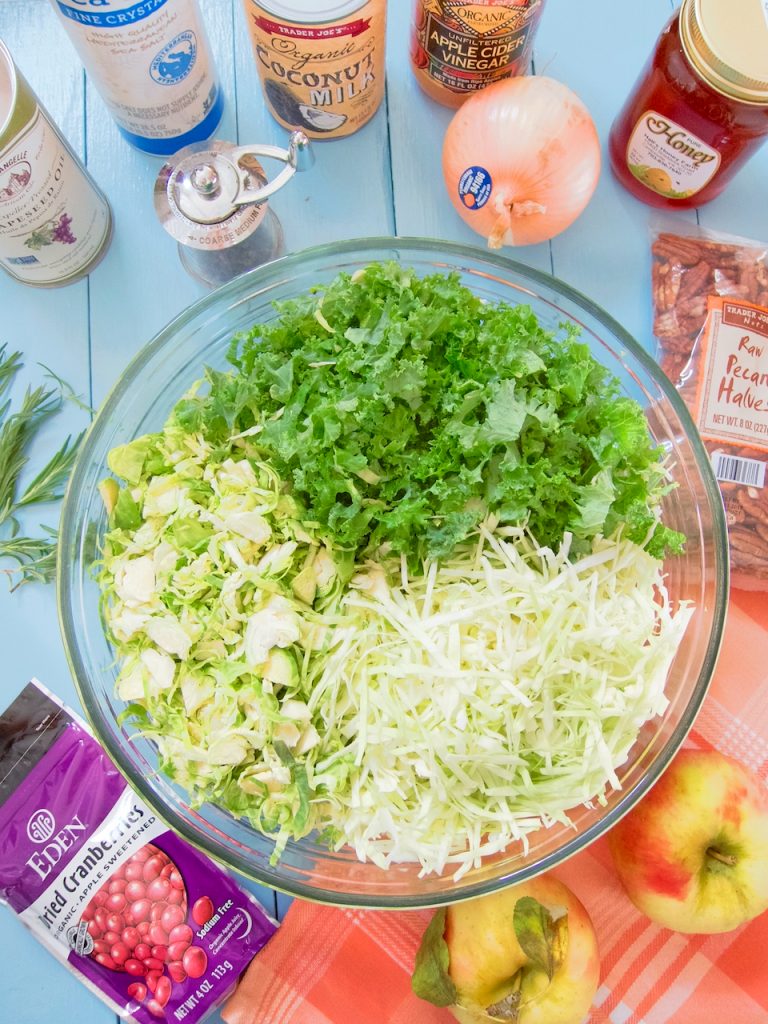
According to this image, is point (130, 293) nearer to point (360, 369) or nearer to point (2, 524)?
point (2, 524)

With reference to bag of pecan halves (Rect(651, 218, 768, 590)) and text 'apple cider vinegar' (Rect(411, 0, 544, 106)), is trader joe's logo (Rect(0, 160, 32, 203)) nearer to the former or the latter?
text 'apple cider vinegar' (Rect(411, 0, 544, 106))

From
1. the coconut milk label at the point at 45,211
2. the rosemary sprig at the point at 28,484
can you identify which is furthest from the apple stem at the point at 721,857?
the coconut milk label at the point at 45,211

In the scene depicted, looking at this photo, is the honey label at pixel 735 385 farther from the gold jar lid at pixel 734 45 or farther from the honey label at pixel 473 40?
the honey label at pixel 473 40

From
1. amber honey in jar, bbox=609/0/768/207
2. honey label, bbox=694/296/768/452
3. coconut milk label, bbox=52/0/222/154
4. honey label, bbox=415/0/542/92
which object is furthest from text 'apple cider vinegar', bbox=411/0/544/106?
honey label, bbox=694/296/768/452

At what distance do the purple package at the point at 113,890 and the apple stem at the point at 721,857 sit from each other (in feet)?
1.93

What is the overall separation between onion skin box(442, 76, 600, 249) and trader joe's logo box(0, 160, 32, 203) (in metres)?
0.53

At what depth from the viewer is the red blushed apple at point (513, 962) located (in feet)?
3.26

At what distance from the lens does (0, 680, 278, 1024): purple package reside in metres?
1.05

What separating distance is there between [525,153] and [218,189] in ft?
1.27

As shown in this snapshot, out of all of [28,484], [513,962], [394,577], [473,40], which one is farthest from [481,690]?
[473,40]

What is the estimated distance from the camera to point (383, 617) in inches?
34.6

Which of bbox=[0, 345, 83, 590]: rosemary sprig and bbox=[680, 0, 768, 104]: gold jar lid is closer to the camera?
bbox=[680, 0, 768, 104]: gold jar lid

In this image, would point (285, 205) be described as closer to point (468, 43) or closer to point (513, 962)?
point (468, 43)

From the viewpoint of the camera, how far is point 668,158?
3.60 ft
